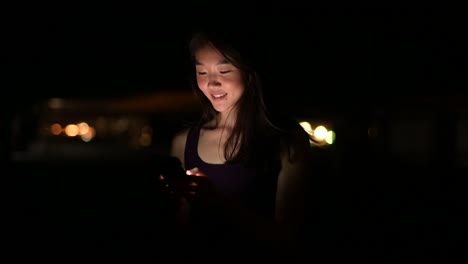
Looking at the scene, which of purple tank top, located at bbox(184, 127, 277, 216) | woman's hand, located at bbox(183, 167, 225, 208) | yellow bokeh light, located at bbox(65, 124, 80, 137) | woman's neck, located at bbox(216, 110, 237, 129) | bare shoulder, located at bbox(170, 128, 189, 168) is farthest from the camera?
yellow bokeh light, located at bbox(65, 124, 80, 137)

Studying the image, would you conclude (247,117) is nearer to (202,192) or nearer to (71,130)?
(202,192)

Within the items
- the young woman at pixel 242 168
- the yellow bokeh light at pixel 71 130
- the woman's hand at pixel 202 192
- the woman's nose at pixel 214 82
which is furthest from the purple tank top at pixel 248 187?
the yellow bokeh light at pixel 71 130

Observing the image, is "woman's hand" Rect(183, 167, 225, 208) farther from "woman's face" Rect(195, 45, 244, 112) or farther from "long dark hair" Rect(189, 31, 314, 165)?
"woman's face" Rect(195, 45, 244, 112)

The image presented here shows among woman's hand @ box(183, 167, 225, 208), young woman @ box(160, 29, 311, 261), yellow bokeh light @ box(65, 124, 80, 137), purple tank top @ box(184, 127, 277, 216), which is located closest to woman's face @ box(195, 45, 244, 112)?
young woman @ box(160, 29, 311, 261)

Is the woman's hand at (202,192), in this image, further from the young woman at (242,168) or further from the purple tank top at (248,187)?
the purple tank top at (248,187)

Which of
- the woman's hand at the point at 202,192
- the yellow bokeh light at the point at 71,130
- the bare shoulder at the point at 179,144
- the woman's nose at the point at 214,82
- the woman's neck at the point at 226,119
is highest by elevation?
the yellow bokeh light at the point at 71,130

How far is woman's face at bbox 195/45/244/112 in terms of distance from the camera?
2215mm

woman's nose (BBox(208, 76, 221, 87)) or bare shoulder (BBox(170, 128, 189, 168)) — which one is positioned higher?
woman's nose (BBox(208, 76, 221, 87))

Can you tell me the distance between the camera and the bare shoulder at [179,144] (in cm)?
249

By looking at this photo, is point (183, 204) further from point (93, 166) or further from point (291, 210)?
point (93, 166)

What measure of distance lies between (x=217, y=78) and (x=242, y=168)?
33cm

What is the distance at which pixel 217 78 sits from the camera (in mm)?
2238

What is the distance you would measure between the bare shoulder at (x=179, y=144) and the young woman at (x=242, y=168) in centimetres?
12

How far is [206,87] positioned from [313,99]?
60.5 ft
